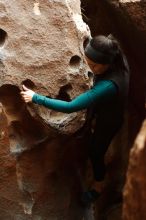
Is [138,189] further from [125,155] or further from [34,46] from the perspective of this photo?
[125,155]

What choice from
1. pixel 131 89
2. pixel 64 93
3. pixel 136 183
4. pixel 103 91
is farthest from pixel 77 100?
pixel 131 89

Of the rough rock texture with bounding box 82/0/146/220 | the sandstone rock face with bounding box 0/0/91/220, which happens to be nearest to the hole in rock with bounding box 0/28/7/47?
the sandstone rock face with bounding box 0/0/91/220

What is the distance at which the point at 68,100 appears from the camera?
2.53 meters

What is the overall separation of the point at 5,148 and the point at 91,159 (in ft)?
1.47

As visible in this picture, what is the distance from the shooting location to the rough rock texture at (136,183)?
1.75 meters

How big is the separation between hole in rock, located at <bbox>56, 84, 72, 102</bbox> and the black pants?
205 mm

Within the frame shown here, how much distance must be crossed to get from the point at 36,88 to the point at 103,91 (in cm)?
33

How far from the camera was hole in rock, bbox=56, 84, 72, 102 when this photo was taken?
98.9 inches

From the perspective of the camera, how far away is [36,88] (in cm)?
246

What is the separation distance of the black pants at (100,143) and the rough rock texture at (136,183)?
2.25ft

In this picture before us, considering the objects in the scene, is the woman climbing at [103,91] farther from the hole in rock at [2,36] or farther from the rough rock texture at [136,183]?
the rough rock texture at [136,183]

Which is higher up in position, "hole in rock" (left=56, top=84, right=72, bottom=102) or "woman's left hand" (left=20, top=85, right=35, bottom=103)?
"woman's left hand" (left=20, top=85, right=35, bottom=103)

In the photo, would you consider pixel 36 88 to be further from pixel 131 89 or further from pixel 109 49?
pixel 131 89

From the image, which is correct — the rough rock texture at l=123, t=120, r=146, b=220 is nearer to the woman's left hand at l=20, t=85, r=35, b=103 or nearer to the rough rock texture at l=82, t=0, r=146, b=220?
the woman's left hand at l=20, t=85, r=35, b=103
